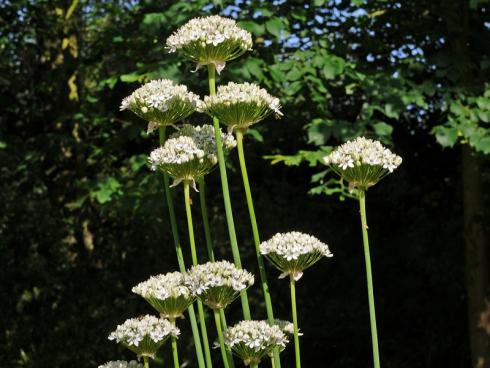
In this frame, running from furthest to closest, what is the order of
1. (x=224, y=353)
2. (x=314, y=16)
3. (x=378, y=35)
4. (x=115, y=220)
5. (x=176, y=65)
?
(x=115, y=220)
(x=378, y=35)
(x=314, y=16)
(x=176, y=65)
(x=224, y=353)

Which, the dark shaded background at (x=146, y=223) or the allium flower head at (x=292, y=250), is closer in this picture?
the allium flower head at (x=292, y=250)

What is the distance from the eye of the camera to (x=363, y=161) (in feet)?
6.14

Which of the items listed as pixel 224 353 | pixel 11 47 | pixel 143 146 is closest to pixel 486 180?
pixel 143 146

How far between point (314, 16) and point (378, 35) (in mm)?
618

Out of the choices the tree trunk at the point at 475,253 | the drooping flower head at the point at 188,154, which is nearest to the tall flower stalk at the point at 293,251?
the drooping flower head at the point at 188,154

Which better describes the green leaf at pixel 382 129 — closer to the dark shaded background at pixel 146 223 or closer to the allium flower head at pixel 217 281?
the dark shaded background at pixel 146 223

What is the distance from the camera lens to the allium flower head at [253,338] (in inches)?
68.5

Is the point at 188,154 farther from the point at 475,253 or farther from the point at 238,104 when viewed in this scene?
the point at 475,253

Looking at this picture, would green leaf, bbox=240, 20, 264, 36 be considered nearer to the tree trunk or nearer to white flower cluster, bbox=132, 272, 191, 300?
the tree trunk

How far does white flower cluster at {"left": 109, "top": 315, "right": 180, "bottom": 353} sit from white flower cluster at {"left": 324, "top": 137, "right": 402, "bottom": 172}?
531mm

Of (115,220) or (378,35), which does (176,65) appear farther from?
(115,220)

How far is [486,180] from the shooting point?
635 centimetres

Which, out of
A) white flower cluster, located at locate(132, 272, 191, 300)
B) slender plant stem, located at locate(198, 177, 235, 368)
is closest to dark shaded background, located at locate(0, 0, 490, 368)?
slender plant stem, located at locate(198, 177, 235, 368)

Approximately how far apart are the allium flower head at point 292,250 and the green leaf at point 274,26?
292 centimetres
